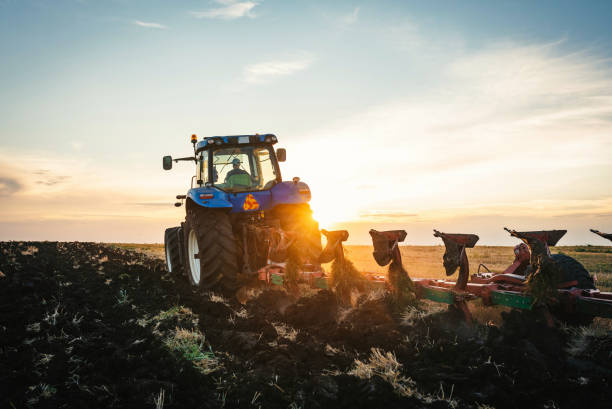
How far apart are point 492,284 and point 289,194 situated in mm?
4144

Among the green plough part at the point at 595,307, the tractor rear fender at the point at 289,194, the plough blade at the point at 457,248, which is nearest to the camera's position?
the green plough part at the point at 595,307

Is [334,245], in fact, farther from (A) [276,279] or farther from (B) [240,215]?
(B) [240,215]

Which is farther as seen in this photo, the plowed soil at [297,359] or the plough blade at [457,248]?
the plough blade at [457,248]

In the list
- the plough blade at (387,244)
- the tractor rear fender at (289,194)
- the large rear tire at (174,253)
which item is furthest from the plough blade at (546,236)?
the large rear tire at (174,253)

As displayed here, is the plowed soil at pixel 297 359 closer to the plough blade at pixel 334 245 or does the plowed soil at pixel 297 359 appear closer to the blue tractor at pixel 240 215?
the plough blade at pixel 334 245

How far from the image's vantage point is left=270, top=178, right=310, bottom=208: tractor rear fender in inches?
314

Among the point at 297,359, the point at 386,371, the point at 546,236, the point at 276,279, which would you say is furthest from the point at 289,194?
the point at 386,371

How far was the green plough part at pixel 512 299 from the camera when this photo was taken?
163 inches

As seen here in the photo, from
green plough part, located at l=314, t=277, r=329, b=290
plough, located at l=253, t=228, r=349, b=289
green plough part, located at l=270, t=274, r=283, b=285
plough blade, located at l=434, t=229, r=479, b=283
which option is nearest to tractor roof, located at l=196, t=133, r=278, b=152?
plough, located at l=253, t=228, r=349, b=289

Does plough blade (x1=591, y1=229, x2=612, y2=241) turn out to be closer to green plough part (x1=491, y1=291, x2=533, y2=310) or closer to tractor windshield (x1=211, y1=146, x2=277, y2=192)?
green plough part (x1=491, y1=291, x2=533, y2=310)

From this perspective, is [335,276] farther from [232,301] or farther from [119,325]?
[119,325]

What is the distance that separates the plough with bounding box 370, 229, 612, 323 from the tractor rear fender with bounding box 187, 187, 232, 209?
113 inches

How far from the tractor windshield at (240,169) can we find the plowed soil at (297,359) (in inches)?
119

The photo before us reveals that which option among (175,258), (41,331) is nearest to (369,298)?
(41,331)
